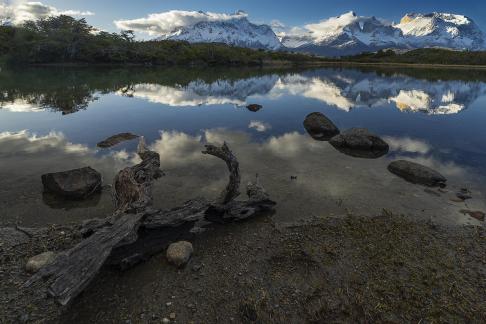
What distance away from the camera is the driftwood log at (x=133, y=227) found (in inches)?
340

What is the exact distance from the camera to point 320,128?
3397 centimetres

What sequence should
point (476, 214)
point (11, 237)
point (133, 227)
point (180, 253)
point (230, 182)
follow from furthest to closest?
1. point (476, 214)
2. point (230, 182)
3. point (11, 237)
4. point (180, 253)
5. point (133, 227)

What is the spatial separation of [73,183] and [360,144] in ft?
82.2

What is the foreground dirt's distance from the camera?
9.37 meters

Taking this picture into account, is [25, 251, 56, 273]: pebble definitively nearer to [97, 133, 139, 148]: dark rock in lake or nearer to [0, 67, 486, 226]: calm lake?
[0, 67, 486, 226]: calm lake

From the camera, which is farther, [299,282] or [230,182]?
[230,182]

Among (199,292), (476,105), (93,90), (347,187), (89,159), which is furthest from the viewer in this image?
(93,90)

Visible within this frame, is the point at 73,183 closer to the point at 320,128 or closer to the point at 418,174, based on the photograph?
the point at 418,174

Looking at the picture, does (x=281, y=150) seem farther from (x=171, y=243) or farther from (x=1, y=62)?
(x=1, y=62)

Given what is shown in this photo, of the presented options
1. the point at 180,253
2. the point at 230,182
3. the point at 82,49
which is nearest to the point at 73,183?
the point at 180,253

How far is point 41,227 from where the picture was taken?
13.9 metres

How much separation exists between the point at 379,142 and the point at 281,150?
1027 centimetres

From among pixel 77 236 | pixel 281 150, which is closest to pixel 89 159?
pixel 77 236

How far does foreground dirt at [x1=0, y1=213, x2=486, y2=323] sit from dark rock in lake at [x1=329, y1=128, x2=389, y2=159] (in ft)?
46.9
